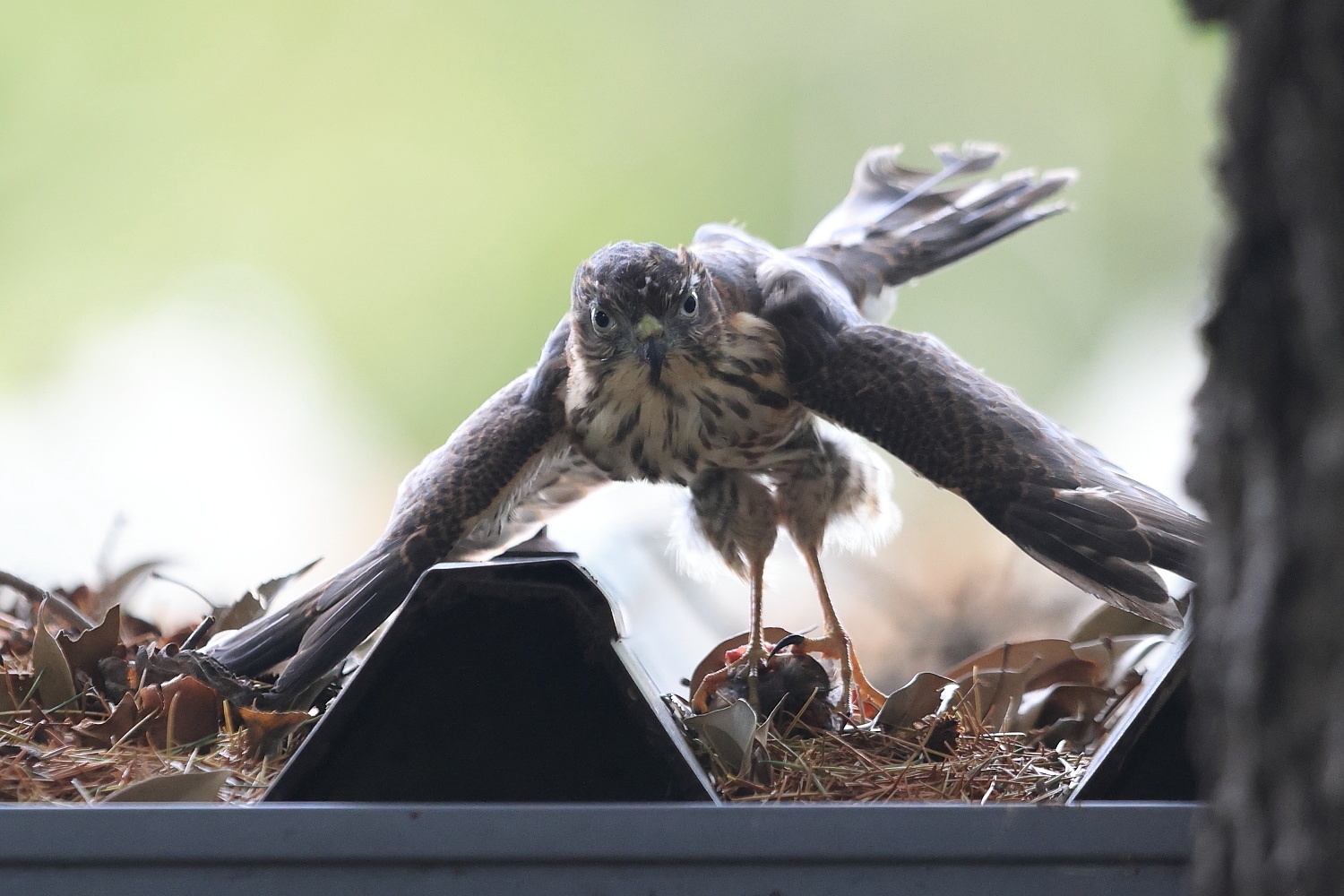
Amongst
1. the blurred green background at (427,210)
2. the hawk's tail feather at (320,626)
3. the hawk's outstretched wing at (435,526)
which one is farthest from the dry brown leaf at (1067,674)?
the blurred green background at (427,210)

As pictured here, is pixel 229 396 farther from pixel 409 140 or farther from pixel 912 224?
pixel 912 224

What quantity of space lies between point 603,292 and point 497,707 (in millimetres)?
1227

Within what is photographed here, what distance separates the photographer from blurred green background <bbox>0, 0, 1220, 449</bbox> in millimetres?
6844

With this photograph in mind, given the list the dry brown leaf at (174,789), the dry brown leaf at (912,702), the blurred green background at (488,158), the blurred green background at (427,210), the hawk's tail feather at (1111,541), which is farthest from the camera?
the blurred green background at (488,158)

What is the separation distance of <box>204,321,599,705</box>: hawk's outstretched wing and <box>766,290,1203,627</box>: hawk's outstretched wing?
2.00ft

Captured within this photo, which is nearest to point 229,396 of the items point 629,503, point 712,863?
point 629,503

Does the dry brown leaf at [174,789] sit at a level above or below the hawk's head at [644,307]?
below

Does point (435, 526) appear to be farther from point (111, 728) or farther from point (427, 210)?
point (427, 210)

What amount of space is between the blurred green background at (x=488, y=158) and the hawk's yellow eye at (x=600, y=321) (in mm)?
4058

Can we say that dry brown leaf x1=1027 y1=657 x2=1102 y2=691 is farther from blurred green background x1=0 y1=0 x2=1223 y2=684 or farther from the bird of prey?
blurred green background x1=0 y1=0 x2=1223 y2=684

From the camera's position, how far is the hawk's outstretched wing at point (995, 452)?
2.12m

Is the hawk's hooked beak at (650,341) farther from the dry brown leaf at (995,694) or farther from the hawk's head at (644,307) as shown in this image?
the dry brown leaf at (995,694)

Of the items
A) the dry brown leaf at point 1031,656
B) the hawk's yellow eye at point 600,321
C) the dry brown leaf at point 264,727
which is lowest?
the dry brown leaf at point 1031,656

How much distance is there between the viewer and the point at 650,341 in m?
2.62
